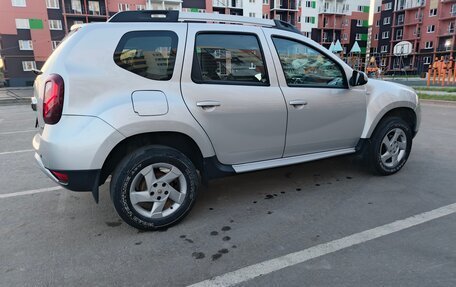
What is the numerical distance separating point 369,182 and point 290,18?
54.8 metres

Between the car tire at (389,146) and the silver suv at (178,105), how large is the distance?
1.57 ft

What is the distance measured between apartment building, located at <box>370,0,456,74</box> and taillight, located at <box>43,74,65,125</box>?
57.2m

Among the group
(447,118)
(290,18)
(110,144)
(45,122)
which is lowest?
(447,118)

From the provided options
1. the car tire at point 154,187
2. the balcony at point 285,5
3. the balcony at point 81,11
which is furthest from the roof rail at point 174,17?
the balcony at point 285,5

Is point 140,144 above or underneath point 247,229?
above

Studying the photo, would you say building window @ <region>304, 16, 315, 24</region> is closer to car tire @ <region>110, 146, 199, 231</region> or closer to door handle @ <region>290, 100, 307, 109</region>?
door handle @ <region>290, 100, 307, 109</region>

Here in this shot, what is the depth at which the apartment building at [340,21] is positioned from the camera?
2307 inches

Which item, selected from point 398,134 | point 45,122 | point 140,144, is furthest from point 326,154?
point 45,122

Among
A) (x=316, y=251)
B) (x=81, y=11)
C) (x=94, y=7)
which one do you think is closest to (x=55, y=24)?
(x=81, y=11)

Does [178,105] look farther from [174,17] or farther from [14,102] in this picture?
[14,102]

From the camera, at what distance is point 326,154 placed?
3982 millimetres

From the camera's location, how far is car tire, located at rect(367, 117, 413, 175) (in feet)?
13.9

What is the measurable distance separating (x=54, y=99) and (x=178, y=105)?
39.7 inches

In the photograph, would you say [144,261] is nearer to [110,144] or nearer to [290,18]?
[110,144]
